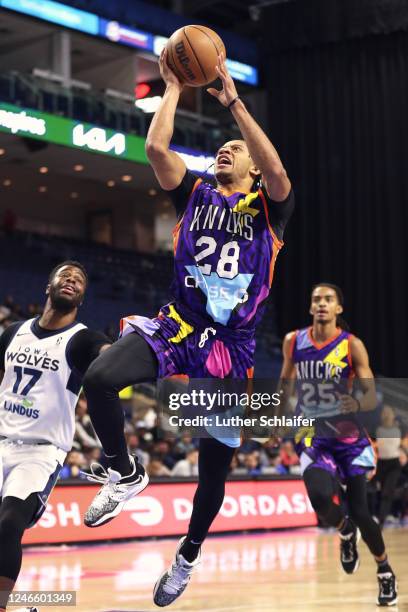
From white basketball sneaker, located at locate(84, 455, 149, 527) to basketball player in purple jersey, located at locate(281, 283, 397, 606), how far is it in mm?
2629

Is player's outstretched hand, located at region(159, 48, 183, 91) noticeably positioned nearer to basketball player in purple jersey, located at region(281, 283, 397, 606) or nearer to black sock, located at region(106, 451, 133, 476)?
black sock, located at region(106, 451, 133, 476)

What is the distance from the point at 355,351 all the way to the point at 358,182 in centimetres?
1865

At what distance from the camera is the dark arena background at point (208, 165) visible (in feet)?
48.0

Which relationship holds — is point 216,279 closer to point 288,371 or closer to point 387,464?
point 288,371

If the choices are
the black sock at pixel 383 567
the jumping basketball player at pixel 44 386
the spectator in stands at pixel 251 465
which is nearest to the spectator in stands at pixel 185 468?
the spectator in stands at pixel 251 465

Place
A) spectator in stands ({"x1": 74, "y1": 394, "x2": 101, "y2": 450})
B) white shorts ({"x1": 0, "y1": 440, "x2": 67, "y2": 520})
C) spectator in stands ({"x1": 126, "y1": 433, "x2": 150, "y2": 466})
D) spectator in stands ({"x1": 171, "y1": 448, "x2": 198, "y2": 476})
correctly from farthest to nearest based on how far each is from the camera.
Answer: spectator in stands ({"x1": 171, "y1": 448, "x2": 198, "y2": 476}) < spectator in stands ({"x1": 126, "y1": 433, "x2": 150, "y2": 466}) < spectator in stands ({"x1": 74, "y1": 394, "x2": 101, "y2": 450}) < white shorts ({"x1": 0, "y1": 440, "x2": 67, "y2": 520})

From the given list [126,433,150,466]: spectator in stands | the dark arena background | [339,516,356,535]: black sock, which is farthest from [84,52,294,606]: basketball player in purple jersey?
[126,433,150,466]: spectator in stands

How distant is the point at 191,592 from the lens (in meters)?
7.52

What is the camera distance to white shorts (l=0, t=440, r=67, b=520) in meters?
5.29

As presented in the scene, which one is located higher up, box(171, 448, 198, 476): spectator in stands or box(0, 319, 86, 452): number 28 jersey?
box(0, 319, 86, 452): number 28 jersey

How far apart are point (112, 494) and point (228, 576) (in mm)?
4239

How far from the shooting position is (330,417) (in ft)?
24.1

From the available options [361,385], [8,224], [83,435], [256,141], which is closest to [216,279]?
[256,141]

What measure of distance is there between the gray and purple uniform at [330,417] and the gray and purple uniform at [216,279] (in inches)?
98.8
